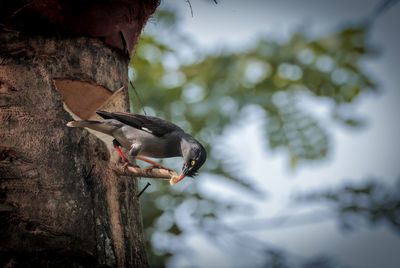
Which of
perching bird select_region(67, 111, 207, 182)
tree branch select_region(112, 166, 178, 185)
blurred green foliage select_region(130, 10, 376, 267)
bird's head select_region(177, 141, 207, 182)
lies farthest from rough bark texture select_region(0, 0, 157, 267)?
blurred green foliage select_region(130, 10, 376, 267)

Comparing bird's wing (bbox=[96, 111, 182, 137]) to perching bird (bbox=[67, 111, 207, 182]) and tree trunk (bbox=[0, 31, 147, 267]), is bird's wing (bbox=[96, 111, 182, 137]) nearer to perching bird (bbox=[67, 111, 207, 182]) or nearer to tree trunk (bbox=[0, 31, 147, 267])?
perching bird (bbox=[67, 111, 207, 182])

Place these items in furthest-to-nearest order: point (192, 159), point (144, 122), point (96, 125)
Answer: point (192, 159)
point (144, 122)
point (96, 125)

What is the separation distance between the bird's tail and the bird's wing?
7 cm

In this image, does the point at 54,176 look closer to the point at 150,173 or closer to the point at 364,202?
the point at 150,173

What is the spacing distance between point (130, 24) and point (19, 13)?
87 cm

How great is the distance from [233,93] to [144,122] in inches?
98.3

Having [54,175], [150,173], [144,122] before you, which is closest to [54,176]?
[54,175]

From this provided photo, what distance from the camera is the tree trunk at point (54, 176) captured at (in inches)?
87.8

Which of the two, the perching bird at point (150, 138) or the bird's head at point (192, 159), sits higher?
the perching bird at point (150, 138)

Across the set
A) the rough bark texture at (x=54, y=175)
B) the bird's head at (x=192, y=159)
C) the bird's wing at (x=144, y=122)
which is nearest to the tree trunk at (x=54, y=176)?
the rough bark texture at (x=54, y=175)

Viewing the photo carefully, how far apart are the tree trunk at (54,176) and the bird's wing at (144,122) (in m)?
0.25

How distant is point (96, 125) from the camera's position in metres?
2.97

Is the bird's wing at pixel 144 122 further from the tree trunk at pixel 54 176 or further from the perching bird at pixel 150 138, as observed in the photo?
the tree trunk at pixel 54 176

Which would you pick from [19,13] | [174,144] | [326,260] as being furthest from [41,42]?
[326,260]
